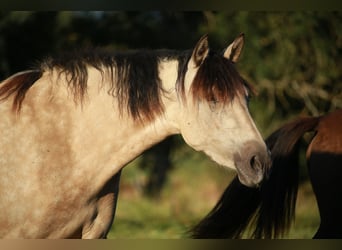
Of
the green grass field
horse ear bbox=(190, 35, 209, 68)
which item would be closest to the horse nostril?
horse ear bbox=(190, 35, 209, 68)

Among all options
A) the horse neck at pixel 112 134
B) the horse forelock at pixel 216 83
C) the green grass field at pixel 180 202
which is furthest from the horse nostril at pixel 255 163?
the green grass field at pixel 180 202

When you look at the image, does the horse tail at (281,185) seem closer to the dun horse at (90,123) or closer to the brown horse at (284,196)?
the brown horse at (284,196)

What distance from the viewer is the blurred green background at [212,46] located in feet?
25.7

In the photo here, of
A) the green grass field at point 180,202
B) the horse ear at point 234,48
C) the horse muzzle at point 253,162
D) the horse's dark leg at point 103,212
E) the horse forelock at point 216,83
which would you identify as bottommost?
the green grass field at point 180,202

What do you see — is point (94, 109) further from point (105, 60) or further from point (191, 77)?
point (191, 77)

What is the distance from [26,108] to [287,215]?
2.19 m

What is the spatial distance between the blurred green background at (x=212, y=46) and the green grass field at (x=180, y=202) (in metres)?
0.01

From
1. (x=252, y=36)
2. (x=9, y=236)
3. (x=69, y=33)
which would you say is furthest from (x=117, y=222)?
(x=9, y=236)

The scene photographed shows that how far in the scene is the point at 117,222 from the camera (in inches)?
311

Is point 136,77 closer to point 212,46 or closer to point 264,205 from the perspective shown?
point 264,205

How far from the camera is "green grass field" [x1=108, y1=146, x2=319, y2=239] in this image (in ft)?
23.5

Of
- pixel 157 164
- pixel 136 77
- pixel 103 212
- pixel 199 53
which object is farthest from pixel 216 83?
pixel 157 164

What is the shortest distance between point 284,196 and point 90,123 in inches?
72.9

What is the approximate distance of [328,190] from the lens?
4.28 meters
